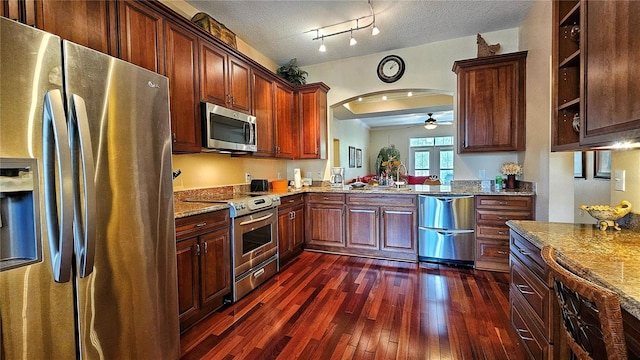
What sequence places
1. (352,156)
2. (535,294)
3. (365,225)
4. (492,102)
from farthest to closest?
(352,156), (365,225), (492,102), (535,294)

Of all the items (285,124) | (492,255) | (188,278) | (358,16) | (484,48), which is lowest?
(492,255)

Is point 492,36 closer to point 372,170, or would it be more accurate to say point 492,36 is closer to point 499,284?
point 499,284

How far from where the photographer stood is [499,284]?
2.80 m

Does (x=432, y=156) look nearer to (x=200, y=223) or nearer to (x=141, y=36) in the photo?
(x=200, y=223)

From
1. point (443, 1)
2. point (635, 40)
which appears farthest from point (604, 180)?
point (635, 40)

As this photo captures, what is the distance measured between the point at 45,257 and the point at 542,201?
3714mm

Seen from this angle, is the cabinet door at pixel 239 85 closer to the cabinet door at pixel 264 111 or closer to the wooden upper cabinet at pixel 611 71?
the cabinet door at pixel 264 111

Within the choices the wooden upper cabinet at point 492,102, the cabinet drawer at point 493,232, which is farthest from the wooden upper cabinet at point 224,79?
the cabinet drawer at point 493,232

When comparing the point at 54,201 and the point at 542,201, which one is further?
the point at 542,201

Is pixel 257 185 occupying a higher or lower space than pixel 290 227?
higher

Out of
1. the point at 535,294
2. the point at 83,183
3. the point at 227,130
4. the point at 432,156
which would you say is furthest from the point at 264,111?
the point at 432,156

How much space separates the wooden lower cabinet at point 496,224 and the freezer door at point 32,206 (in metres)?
3.55

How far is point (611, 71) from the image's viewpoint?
1.20 meters

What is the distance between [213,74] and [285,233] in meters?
1.96
